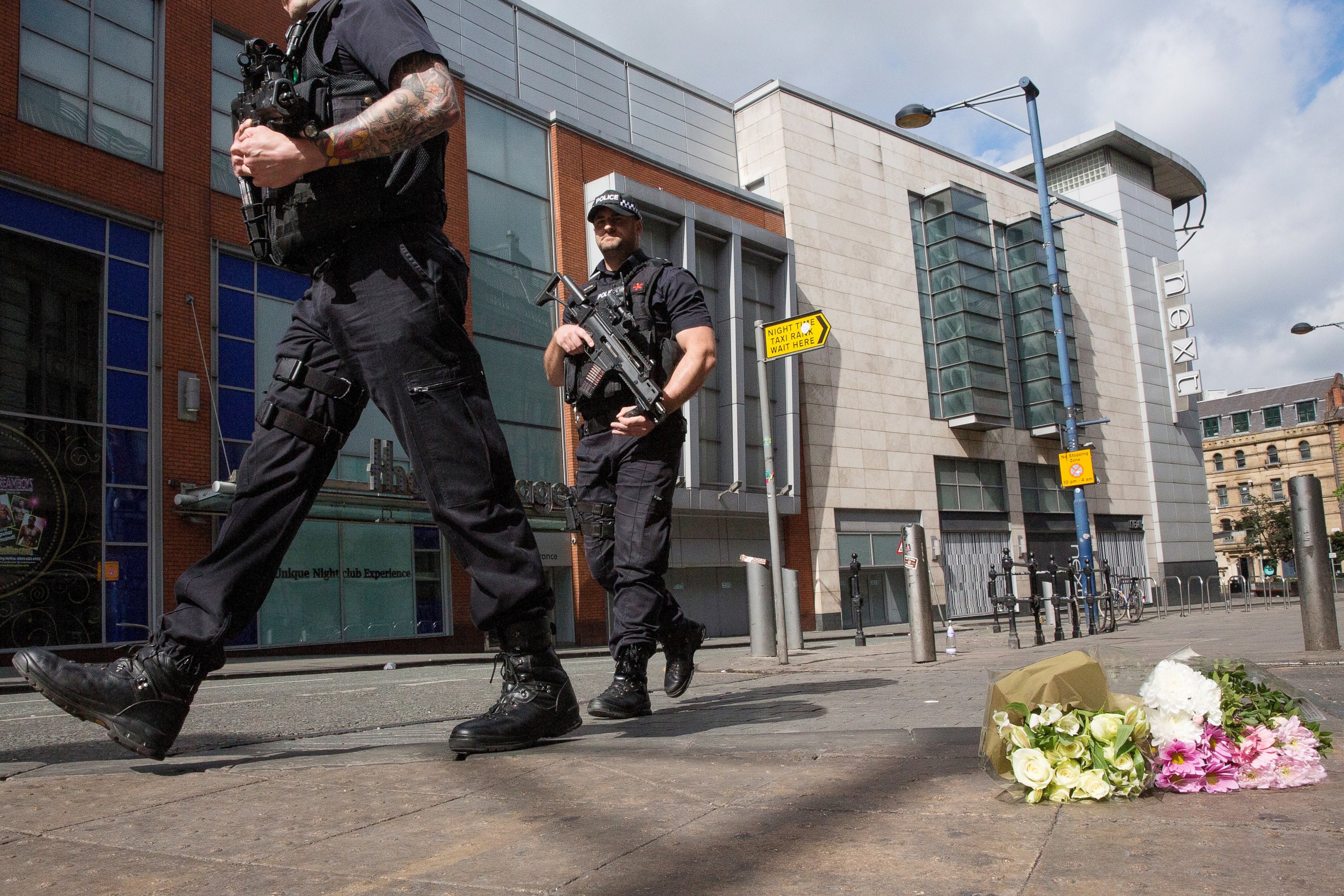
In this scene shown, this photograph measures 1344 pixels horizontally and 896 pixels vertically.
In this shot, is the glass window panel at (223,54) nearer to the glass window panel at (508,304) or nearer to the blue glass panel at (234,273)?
the blue glass panel at (234,273)

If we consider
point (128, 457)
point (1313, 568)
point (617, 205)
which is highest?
point (128, 457)

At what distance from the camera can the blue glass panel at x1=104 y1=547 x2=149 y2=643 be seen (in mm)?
14672

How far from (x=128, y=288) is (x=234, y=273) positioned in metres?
1.77

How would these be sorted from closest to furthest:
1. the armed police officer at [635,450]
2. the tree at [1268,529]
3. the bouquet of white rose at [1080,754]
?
1. the bouquet of white rose at [1080,754]
2. the armed police officer at [635,450]
3. the tree at [1268,529]

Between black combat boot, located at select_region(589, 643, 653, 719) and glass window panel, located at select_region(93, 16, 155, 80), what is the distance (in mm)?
16651

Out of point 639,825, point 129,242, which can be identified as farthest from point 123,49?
point 639,825

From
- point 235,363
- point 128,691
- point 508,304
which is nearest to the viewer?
point 128,691

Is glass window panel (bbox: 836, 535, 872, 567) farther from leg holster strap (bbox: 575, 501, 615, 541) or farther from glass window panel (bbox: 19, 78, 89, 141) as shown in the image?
leg holster strap (bbox: 575, 501, 615, 541)

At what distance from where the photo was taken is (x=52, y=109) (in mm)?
15000

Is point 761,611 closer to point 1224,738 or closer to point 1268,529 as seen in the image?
point 1224,738

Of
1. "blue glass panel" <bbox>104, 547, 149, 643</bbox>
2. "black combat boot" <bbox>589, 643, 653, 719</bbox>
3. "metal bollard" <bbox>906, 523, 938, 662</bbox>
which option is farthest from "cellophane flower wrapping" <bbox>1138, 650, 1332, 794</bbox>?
"blue glass panel" <bbox>104, 547, 149, 643</bbox>

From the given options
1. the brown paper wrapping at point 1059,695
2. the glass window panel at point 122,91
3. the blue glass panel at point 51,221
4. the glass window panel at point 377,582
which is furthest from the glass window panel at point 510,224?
the brown paper wrapping at point 1059,695

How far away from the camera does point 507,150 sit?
862 inches

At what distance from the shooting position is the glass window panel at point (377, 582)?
1772cm
